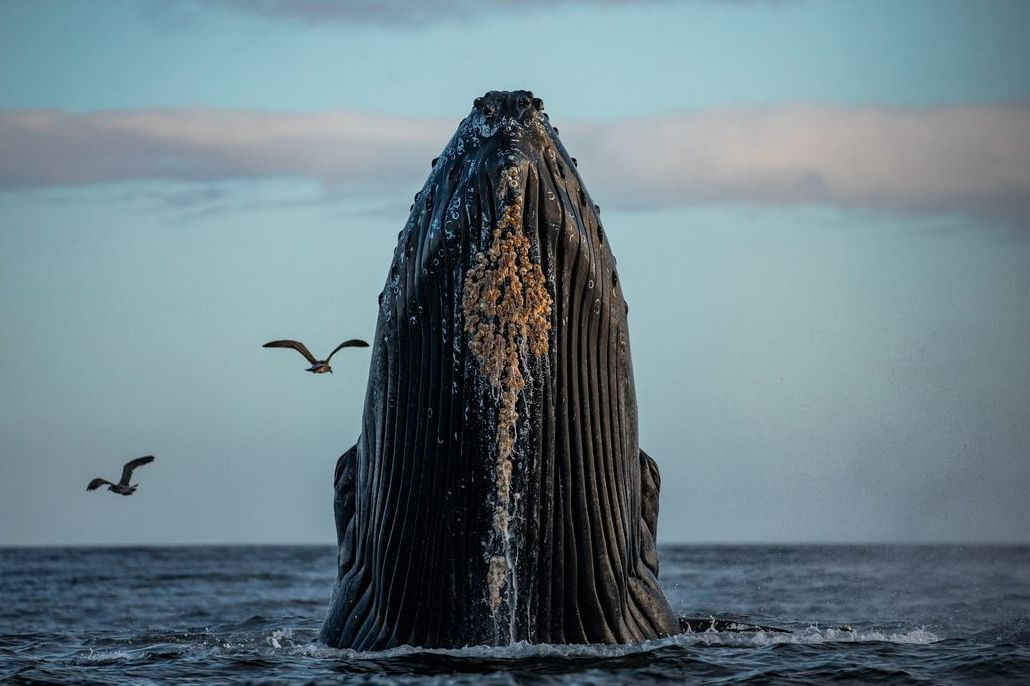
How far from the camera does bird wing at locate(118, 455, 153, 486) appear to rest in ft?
59.3

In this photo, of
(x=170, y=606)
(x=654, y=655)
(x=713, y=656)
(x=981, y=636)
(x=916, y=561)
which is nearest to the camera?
(x=654, y=655)

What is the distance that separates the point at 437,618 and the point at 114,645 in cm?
606

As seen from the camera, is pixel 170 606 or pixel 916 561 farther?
pixel 916 561

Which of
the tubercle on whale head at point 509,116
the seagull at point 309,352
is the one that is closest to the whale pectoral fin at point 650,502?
the tubercle on whale head at point 509,116

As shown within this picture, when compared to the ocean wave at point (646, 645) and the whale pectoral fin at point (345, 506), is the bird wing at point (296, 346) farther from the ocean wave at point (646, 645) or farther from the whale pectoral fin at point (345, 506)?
the whale pectoral fin at point (345, 506)

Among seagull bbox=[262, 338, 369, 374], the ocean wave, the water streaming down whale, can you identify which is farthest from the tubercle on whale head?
seagull bbox=[262, 338, 369, 374]

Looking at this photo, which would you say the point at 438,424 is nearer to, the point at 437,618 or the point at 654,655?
the point at 437,618

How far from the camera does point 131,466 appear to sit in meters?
18.6

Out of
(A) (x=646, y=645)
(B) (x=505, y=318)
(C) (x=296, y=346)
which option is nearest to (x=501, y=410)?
(B) (x=505, y=318)

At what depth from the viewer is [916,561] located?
26.0m

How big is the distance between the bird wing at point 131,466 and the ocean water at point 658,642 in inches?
71.9

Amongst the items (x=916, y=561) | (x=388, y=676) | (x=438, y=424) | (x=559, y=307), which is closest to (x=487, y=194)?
(x=559, y=307)

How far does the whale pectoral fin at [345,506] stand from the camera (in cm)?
912

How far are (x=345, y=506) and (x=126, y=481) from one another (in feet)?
33.2
